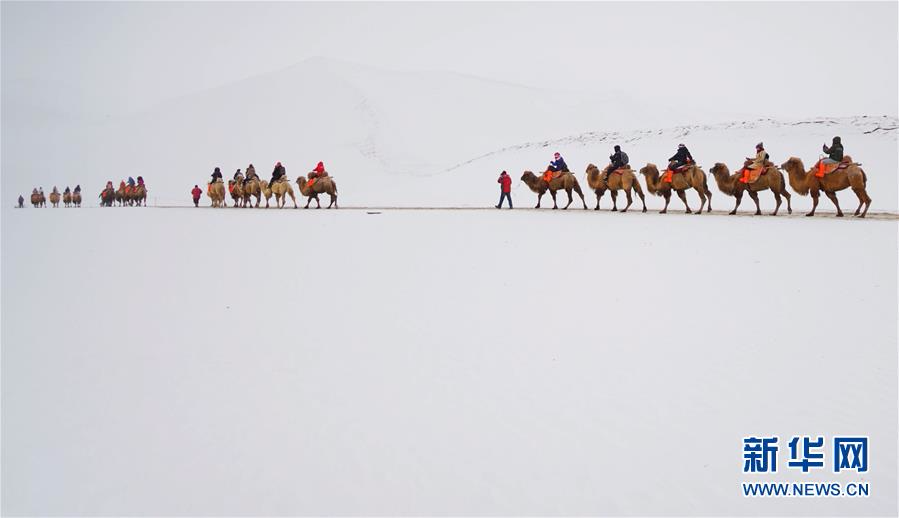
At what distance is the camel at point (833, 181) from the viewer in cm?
1752

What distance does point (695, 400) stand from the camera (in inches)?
229

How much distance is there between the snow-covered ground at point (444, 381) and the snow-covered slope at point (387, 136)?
68.6ft

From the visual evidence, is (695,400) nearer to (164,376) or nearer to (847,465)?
(847,465)

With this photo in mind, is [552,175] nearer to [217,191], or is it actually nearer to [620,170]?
[620,170]

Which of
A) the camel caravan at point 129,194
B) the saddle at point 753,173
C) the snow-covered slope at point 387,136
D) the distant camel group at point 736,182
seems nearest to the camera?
the distant camel group at point 736,182

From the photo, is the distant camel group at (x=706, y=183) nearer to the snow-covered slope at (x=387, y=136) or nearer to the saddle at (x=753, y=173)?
the saddle at (x=753, y=173)

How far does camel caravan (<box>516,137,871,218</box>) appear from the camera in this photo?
1778 cm

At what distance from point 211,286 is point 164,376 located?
4169 mm

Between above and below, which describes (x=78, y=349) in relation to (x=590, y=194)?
below

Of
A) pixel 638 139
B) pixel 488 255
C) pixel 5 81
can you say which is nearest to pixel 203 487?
pixel 488 255

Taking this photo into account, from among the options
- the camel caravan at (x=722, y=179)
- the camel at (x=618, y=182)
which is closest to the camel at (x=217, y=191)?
the camel caravan at (x=722, y=179)

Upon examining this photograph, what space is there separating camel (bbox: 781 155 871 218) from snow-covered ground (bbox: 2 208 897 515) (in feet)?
21.8

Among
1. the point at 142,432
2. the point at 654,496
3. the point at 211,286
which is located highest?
the point at 211,286

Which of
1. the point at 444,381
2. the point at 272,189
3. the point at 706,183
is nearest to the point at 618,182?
the point at 706,183
